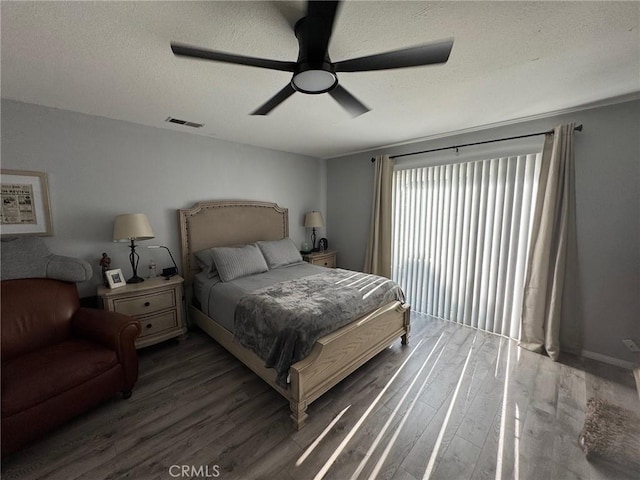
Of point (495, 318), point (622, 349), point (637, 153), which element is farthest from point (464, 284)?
point (637, 153)

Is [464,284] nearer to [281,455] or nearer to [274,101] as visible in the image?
[281,455]

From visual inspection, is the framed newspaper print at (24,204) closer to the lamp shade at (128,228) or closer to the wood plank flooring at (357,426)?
the lamp shade at (128,228)

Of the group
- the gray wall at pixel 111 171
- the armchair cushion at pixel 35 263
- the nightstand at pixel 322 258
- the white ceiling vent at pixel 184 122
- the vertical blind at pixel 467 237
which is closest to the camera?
the armchair cushion at pixel 35 263

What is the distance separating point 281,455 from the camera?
151 cm

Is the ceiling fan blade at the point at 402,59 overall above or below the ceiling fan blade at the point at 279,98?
above

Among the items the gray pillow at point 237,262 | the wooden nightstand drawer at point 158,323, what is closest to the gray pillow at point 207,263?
the gray pillow at point 237,262

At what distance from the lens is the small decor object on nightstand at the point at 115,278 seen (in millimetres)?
2342

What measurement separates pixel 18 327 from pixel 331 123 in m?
3.07

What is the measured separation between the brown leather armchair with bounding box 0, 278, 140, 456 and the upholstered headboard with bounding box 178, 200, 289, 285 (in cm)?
109

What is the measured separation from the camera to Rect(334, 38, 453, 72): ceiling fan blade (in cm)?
115

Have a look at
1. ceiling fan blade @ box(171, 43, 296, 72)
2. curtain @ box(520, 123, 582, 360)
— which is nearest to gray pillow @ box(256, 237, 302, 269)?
ceiling fan blade @ box(171, 43, 296, 72)

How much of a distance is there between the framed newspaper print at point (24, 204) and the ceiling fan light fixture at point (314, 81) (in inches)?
96.3

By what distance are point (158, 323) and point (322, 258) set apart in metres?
2.36

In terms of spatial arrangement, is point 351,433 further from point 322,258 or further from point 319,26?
point 322,258
